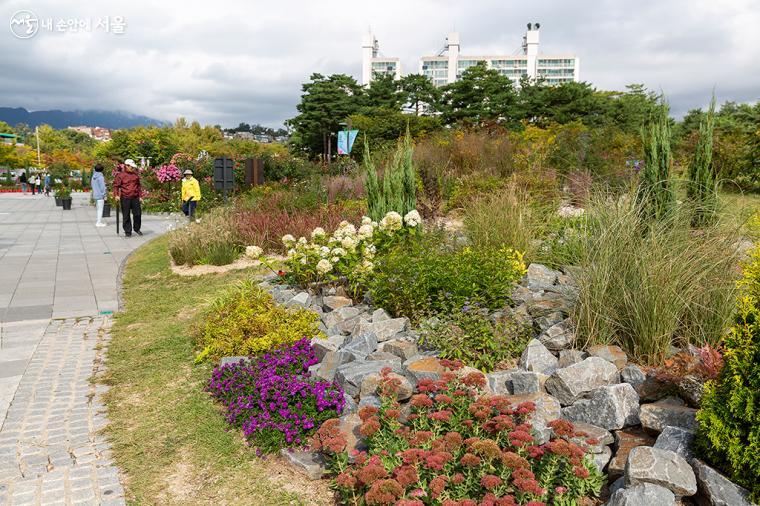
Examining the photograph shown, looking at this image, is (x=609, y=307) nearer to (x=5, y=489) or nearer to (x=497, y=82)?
(x=5, y=489)

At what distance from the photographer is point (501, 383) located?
3.50 metres

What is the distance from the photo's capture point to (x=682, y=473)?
2.35 meters

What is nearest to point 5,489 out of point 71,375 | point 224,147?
point 71,375

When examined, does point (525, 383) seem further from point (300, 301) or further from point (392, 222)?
point (392, 222)

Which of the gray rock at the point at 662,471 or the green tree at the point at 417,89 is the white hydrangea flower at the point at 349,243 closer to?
the gray rock at the point at 662,471

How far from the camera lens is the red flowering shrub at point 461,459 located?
2.36 meters

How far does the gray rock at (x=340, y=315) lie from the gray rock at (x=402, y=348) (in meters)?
0.94

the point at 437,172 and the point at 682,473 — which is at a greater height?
the point at 437,172

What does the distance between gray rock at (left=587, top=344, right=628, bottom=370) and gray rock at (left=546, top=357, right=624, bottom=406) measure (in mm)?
178

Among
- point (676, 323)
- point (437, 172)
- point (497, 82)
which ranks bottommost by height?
point (676, 323)

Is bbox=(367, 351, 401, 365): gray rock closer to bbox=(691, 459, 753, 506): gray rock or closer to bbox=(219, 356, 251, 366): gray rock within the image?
bbox=(219, 356, 251, 366): gray rock

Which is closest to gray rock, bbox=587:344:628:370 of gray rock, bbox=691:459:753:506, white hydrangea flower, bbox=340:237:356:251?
gray rock, bbox=691:459:753:506

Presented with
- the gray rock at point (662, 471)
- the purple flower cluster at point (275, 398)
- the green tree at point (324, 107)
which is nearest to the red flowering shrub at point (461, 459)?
the gray rock at point (662, 471)

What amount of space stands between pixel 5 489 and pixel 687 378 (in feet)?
12.3
